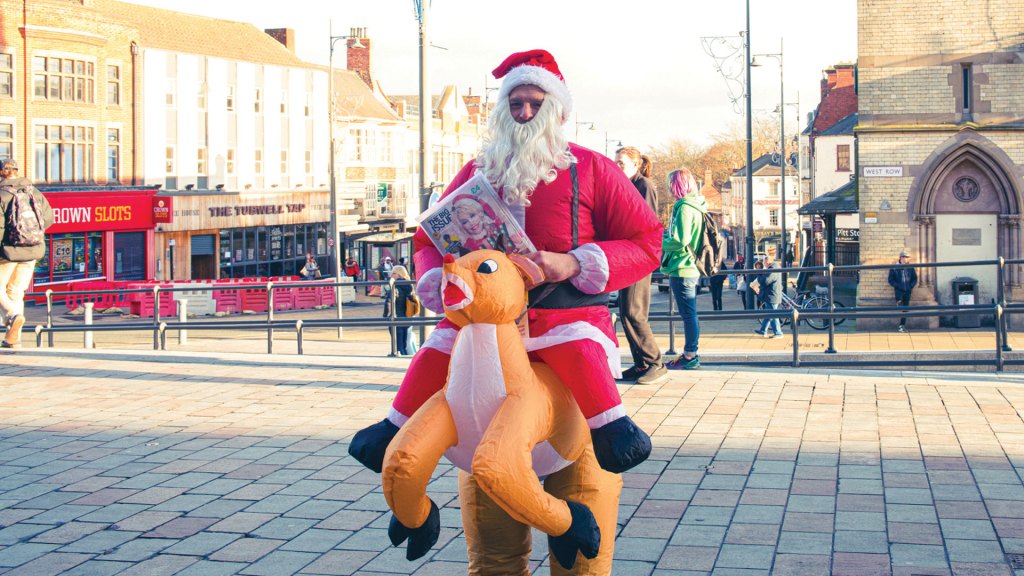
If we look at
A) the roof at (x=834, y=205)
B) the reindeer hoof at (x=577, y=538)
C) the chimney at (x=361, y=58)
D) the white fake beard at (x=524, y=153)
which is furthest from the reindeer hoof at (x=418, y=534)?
the chimney at (x=361, y=58)

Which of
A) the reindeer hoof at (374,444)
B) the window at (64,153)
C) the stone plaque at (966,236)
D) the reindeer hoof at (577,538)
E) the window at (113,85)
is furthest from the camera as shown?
the window at (113,85)

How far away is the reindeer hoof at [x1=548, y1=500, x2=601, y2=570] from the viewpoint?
3.47m

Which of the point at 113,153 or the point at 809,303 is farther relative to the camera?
the point at 113,153

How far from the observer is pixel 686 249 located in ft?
34.1

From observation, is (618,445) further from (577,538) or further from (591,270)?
(591,270)

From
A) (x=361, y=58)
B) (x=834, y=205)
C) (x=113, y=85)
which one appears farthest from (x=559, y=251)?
(x=361, y=58)

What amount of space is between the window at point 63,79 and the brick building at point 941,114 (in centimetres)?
3026

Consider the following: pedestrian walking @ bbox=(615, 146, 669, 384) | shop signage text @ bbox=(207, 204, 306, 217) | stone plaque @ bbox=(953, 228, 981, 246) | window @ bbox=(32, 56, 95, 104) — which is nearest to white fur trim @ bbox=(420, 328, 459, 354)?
pedestrian walking @ bbox=(615, 146, 669, 384)

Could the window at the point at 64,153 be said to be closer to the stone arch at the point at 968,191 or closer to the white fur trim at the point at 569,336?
the stone arch at the point at 968,191

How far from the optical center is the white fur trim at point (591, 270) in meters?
3.66

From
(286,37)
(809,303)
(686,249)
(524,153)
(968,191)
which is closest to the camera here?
(524,153)

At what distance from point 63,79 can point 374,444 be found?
143ft

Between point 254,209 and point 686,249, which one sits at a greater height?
point 254,209

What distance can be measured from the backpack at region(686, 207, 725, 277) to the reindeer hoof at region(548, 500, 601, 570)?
710 centimetres
